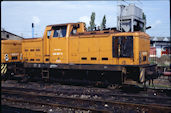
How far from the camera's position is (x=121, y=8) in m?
15.4

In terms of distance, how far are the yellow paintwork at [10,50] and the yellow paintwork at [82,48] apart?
7.12ft

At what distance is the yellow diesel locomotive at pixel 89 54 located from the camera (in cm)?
880

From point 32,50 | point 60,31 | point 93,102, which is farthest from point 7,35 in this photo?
point 93,102

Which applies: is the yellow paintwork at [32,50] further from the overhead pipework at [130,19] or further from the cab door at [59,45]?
the overhead pipework at [130,19]

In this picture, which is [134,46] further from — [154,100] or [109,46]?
[154,100]

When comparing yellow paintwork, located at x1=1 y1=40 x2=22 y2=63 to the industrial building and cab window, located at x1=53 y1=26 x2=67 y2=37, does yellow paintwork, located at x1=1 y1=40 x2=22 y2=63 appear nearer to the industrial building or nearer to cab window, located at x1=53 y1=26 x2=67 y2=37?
cab window, located at x1=53 y1=26 x2=67 y2=37

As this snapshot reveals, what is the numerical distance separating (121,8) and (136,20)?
192 cm

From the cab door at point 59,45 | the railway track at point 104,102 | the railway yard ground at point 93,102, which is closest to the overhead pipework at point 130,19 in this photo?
the cab door at point 59,45

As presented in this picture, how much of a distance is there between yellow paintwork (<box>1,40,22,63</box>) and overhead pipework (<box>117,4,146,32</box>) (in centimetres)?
816

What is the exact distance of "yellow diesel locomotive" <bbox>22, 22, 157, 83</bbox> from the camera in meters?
8.80

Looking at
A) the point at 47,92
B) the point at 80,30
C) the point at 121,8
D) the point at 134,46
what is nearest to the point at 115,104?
the point at 134,46

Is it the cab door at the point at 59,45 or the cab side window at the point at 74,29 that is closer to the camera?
the cab door at the point at 59,45

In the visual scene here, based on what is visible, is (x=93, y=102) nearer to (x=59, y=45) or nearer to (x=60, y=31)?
(x=59, y=45)

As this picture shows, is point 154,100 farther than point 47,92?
No
